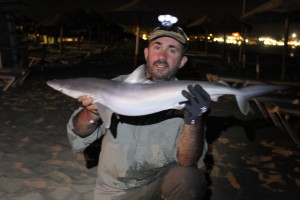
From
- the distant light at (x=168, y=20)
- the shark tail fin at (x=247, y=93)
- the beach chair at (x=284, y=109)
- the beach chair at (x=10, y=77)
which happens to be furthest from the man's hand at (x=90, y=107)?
the beach chair at (x=10, y=77)

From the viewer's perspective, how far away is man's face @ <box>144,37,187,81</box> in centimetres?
324

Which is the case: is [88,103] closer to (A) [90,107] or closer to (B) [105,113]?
(A) [90,107]

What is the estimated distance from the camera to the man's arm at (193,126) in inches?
114

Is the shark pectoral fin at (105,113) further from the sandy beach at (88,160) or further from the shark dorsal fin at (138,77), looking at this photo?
the sandy beach at (88,160)

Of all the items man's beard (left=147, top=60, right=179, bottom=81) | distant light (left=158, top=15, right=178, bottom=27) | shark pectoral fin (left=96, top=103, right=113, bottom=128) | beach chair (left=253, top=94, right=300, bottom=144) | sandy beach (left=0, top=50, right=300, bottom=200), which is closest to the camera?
shark pectoral fin (left=96, top=103, right=113, bottom=128)

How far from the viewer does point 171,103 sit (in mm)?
3045

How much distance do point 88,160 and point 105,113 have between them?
282cm

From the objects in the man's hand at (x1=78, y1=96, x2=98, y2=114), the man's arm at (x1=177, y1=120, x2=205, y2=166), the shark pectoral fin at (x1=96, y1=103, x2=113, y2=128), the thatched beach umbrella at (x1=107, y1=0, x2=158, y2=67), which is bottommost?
the man's arm at (x1=177, y1=120, x2=205, y2=166)

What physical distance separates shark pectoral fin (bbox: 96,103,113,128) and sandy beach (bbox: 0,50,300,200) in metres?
1.78

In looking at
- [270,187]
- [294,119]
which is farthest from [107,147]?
[294,119]

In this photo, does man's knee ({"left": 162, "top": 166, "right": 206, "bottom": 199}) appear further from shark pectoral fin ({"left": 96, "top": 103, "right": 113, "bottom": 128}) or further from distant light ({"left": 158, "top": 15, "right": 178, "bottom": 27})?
distant light ({"left": 158, "top": 15, "right": 178, "bottom": 27})

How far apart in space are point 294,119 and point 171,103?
6.90 metres

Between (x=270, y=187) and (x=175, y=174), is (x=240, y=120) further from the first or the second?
(x=175, y=174)

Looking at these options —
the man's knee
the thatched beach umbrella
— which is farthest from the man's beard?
the thatched beach umbrella
